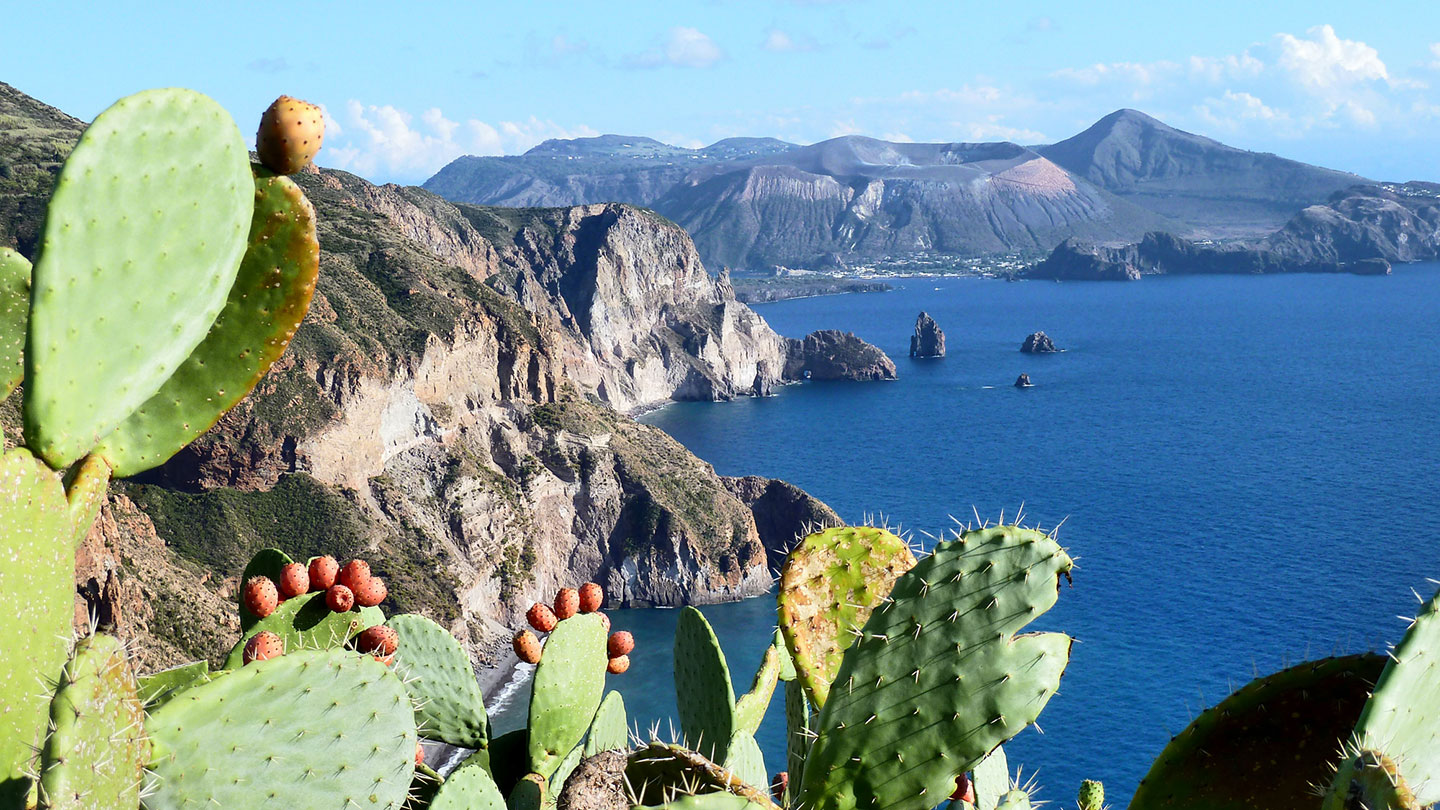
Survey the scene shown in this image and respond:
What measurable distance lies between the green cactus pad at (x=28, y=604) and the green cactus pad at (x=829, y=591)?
8.41 ft

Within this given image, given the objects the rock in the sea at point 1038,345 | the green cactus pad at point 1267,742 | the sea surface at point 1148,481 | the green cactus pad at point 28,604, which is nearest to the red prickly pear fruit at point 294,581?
the green cactus pad at point 28,604

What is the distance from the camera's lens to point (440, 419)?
74500mm

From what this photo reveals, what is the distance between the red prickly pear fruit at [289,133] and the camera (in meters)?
3.40

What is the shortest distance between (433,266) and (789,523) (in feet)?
109

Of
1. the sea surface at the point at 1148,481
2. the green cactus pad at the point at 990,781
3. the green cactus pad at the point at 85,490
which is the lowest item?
the sea surface at the point at 1148,481

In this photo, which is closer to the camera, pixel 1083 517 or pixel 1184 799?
pixel 1184 799

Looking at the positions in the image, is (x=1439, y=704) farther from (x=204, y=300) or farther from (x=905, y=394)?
(x=905, y=394)

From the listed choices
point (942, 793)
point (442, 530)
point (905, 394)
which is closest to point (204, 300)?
point (942, 793)

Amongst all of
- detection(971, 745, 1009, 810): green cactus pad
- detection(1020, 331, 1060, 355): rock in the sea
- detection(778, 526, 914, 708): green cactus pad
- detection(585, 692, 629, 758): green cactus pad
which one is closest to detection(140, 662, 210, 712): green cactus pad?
detection(778, 526, 914, 708): green cactus pad

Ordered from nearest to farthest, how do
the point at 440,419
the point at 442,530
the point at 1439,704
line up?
the point at 1439,704
the point at 442,530
the point at 440,419

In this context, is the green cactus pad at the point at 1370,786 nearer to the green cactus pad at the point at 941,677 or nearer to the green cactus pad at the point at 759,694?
the green cactus pad at the point at 941,677

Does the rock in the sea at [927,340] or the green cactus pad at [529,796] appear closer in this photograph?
the green cactus pad at [529,796]

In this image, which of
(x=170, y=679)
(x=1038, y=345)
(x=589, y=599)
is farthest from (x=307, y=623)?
(x=1038, y=345)

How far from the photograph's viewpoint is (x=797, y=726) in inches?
202
